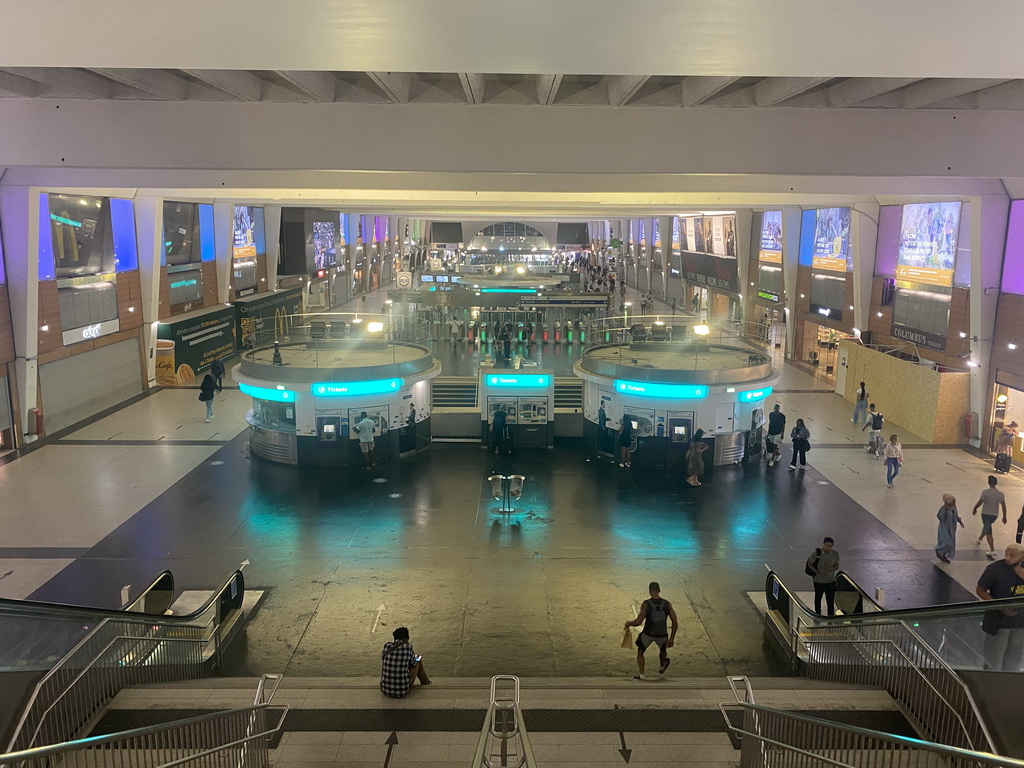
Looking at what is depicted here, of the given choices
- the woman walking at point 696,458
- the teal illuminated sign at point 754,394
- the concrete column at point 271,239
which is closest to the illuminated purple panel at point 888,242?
the teal illuminated sign at point 754,394

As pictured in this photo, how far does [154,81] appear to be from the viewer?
726cm

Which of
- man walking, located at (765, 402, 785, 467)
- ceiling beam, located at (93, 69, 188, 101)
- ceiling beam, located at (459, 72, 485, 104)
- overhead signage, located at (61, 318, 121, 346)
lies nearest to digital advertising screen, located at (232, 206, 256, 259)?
overhead signage, located at (61, 318, 121, 346)

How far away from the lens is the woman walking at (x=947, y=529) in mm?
10469

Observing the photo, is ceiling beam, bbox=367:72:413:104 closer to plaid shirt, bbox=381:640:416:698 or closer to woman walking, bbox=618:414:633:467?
plaid shirt, bbox=381:640:416:698

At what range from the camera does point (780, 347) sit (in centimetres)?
3011

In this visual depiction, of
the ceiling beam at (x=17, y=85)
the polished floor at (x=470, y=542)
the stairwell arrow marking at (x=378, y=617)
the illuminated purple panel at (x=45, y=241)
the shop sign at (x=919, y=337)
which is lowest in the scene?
the stairwell arrow marking at (x=378, y=617)

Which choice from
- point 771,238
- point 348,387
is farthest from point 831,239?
point 348,387

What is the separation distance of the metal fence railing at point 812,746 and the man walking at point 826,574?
3165 millimetres

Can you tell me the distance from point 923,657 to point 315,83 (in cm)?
772

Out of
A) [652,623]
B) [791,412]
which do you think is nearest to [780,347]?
[791,412]

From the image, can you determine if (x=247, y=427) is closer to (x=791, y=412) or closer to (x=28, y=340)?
(x=28, y=340)

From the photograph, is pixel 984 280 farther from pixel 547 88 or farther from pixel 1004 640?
pixel 547 88

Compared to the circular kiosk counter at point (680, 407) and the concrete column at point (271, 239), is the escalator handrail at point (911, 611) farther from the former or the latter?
the concrete column at point (271, 239)

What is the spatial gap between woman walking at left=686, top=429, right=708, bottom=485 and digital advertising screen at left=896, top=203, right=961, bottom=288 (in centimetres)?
875
